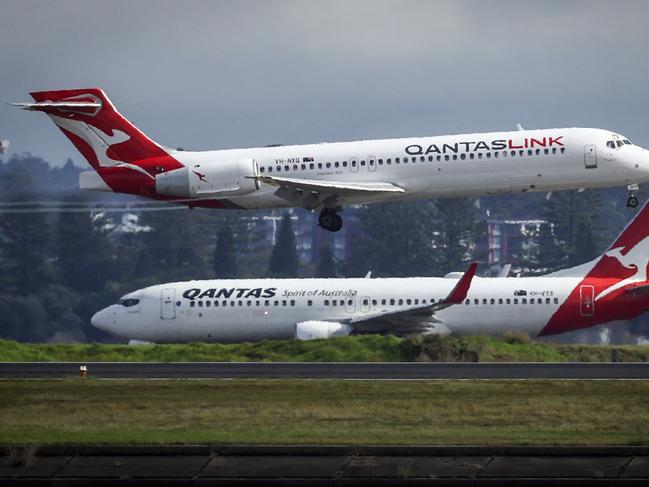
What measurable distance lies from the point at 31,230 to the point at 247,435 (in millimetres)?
84593

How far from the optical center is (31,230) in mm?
121250

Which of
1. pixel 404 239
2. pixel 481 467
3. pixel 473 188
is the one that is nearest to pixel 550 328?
pixel 473 188

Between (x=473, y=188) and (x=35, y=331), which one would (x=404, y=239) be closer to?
(x=35, y=331)

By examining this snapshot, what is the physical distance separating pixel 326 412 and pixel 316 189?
26.5m

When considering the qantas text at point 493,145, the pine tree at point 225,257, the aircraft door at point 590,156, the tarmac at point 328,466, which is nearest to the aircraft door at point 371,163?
the qantas text at point 493,145

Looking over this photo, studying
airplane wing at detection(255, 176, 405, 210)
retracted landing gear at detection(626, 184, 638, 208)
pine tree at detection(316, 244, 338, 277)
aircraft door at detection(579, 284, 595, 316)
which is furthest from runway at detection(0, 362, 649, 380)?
pine tree at detection(316, 244, 338, 277)

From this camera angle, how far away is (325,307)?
72938mm

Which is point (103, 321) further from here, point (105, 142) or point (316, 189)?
point (316, 189)

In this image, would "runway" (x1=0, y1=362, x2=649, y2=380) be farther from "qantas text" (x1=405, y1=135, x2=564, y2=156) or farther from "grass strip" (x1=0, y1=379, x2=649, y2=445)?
"qantas text" (x1=405, y1=135, x2=564, y2=156)

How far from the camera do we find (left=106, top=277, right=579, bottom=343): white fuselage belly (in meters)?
71.7

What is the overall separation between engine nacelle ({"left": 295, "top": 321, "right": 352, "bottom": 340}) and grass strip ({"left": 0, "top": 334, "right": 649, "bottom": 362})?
5342mm

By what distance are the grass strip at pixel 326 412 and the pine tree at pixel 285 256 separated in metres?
88.7

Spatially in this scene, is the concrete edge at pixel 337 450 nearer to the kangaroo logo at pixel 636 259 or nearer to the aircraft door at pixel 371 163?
the aircraft door at pixel 371 163

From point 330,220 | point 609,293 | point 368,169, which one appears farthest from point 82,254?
point 609,293
